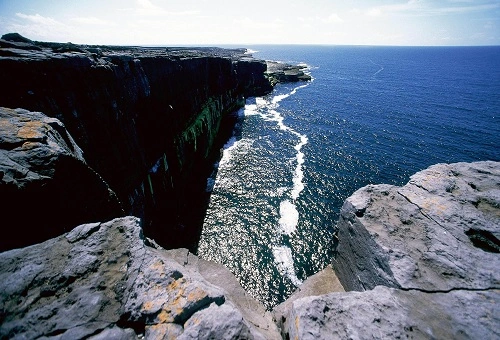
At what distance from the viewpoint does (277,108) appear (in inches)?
2601

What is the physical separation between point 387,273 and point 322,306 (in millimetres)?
3014

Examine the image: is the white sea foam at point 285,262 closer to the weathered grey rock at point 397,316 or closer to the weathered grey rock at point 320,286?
the weathered grey rock at point 320,286

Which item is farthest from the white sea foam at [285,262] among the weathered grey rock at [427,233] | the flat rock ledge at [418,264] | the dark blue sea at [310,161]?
the weathered grey rock at [427,233]

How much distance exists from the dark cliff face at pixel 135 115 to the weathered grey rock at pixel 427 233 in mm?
14960

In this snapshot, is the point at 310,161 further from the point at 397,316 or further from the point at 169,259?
the point at 169,259

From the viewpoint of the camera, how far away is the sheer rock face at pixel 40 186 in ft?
17.9

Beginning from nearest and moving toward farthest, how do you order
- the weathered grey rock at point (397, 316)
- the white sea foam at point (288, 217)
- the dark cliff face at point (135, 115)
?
the weathered grey rock at point (397, 316)
the dark cliff face at point (135, 115)
the white sea foam at point (288, 217)

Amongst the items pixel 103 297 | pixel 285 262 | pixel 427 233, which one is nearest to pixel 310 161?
pixel 285 262

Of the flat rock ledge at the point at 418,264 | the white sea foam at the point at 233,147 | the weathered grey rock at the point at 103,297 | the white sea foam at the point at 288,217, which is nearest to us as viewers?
the weathered grey rock at the point at 103,297

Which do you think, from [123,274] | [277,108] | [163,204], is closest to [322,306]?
[123,274]

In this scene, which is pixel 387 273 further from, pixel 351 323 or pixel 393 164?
pixel 393 164

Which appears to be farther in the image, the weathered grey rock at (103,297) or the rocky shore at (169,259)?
the rocky shore at (169,259)

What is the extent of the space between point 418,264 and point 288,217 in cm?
1969

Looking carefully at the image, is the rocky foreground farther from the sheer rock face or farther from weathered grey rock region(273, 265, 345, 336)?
weathered grey rock region(273, 265, 345, 336)
